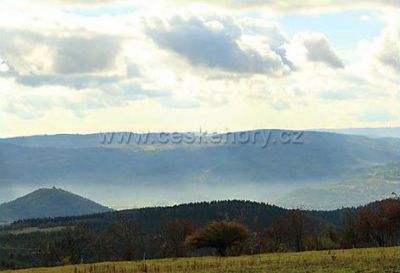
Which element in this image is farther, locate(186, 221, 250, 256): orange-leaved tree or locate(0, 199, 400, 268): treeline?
locate(0, 199, 400, 268): treeline

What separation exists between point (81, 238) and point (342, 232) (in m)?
81.3

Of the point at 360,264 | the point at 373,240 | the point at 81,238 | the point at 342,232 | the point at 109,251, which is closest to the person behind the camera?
the point at 360,264

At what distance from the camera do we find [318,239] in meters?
103

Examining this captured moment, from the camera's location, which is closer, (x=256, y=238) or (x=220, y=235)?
(x=220, y=235)

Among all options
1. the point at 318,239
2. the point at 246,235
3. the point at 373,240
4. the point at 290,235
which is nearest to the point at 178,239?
the point at 290,235

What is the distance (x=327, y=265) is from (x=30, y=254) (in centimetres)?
14655

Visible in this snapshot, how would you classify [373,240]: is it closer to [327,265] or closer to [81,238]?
[327,265]

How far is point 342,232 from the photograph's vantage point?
10900 cm

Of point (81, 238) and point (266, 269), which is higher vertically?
point (81, 238)

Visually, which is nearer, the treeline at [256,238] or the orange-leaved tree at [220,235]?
the orange-leaved tree at [220,235]

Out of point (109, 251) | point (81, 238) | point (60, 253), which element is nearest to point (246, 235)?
point (60, 253)

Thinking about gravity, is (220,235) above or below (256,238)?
below

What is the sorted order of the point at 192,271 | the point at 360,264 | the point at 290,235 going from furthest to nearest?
the point at 290,235 < the point at 192,271 < the point at 360,264

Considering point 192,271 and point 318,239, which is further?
point 318,239
